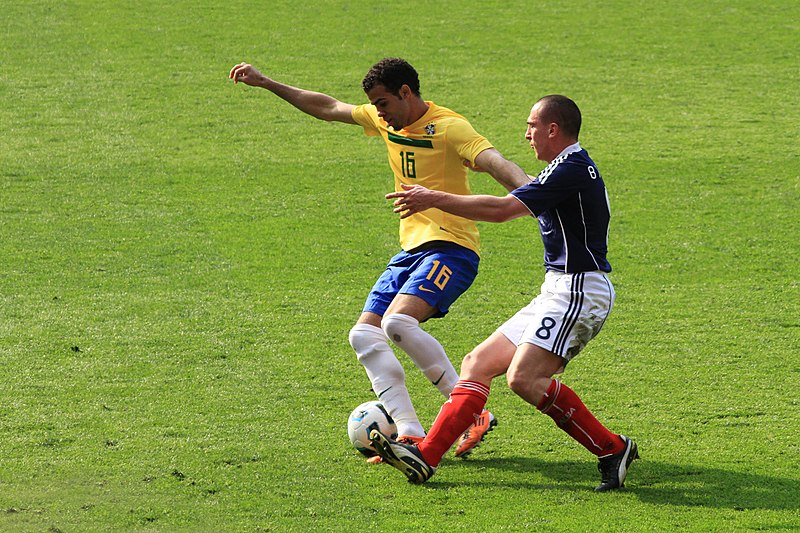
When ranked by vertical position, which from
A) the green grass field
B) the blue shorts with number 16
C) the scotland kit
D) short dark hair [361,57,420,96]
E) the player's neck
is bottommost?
Result: the green grass field

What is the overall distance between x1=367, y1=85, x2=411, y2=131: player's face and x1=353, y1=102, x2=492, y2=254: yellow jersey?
66 millimetres

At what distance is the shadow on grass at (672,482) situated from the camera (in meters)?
5.13

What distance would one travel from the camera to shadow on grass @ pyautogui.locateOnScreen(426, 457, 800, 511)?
16.8 feet

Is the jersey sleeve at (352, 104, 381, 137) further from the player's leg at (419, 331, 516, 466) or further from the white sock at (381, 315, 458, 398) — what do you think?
the player's leg at (419, 331, 516, 466)

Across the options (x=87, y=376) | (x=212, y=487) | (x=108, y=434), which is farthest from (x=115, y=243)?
(x=212, y=487)

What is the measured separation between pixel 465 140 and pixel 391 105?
16.6 inches

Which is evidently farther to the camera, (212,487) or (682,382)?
(682,382)

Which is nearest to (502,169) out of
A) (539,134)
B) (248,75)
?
(539,134)

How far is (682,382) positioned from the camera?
6.68 m

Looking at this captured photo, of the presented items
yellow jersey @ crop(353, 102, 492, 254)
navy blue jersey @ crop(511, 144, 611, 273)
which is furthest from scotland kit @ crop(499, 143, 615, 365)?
yellow jersey @ crop(353, 102, 492, 254)

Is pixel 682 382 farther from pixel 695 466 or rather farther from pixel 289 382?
pixel 289 382

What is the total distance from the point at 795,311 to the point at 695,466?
2728 mm

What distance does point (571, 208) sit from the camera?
5215mm

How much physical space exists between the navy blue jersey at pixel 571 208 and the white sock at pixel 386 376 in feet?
3.17
